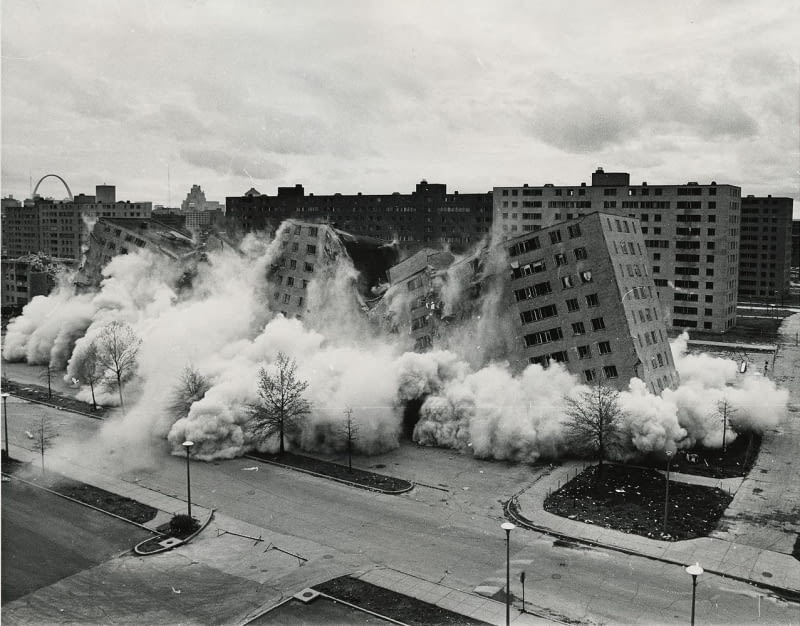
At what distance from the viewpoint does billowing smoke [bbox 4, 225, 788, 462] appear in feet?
152

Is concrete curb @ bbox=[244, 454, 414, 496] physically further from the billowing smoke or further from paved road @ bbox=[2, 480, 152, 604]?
paved road @ bbox=[2, 480, 152, 604]

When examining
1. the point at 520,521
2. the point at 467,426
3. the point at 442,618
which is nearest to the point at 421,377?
the point at 467,426

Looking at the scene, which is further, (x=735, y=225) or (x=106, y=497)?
(x=735, y=225)

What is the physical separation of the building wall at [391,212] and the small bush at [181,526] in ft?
299

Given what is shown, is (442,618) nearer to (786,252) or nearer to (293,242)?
(293,242)

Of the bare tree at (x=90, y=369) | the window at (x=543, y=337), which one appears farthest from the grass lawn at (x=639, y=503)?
the bare tree at (x=90, y=369)

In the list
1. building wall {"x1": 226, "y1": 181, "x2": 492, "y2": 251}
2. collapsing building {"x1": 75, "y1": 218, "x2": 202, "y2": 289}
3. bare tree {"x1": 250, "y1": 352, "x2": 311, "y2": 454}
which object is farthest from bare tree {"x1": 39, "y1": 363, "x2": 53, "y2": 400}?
building wall {"x1": 226, "y1": 181, "x2": 492, "y2": 251}

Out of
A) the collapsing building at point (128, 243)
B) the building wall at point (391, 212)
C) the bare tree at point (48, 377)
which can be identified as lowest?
the bare tree at point (48, 377)

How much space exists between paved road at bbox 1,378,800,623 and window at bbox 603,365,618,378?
9360 millimetres

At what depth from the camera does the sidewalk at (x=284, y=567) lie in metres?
27.3

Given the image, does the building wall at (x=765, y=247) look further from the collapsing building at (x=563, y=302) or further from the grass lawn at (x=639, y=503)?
the grass lawn at (x=639, y=503)

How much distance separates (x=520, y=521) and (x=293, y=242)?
3585 cm

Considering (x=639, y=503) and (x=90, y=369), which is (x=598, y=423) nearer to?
(x=639, y=503)

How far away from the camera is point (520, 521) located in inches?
1416
